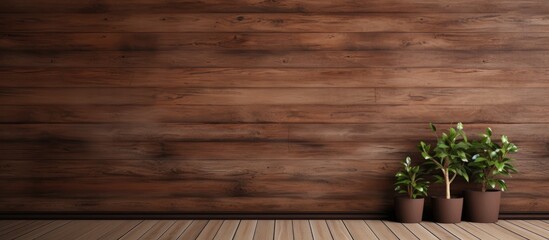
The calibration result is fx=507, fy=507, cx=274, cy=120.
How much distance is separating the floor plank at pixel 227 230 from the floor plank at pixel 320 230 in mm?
450

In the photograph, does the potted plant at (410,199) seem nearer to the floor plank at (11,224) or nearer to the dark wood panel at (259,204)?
the dark wood panel at (259,204)

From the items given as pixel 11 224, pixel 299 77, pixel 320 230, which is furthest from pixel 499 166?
pixel 11 224

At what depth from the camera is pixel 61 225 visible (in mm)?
3029

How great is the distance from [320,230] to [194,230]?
71 centimetres

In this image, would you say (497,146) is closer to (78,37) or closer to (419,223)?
(419,223)

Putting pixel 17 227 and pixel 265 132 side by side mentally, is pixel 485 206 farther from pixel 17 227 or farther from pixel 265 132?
pixel 17 227

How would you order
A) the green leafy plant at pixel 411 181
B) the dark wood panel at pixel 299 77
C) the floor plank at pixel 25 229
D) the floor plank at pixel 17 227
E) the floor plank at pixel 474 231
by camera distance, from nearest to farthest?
1. the floor plank at pixel 474 231
2. the floor plank at pixel 25 229
3. the floor plank at pixel 17 227
4. the green leafy plant at pixel 411 181
5. the dark wood panel at pixel 299 77

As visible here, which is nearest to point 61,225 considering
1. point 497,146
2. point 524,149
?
point 497,146

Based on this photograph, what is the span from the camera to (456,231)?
110 inches

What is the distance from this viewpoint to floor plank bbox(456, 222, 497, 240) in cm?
266

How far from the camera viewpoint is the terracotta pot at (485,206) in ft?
9.91

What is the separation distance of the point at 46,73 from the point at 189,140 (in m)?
1.01

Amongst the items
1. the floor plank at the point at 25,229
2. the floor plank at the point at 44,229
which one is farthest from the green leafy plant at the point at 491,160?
the floor plank at the point at 25,229

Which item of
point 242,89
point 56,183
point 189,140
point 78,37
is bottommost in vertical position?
point 56,183
